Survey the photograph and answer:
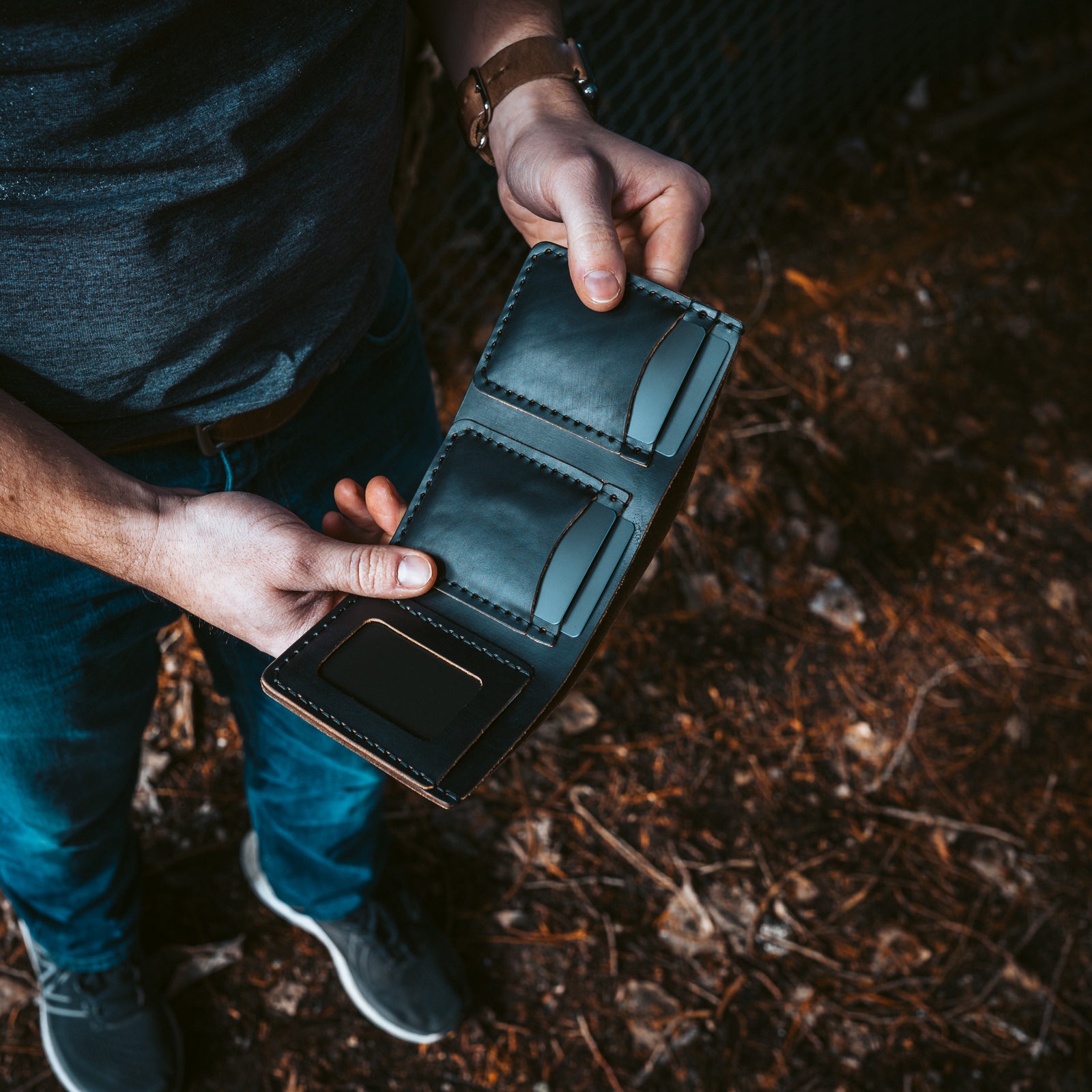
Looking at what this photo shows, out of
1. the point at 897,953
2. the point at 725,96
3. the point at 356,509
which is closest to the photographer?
the point at 356,509

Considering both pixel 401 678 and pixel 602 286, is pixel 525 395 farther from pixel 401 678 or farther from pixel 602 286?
pixel 401 678

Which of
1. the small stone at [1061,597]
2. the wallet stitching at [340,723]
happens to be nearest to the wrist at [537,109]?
the wallet stitching at [340,723]

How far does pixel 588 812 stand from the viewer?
6.84 feet

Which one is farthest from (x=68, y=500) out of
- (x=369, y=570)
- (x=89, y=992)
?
(x=89, y=992)

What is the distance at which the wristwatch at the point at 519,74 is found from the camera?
1246mm

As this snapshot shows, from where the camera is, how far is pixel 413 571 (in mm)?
1092

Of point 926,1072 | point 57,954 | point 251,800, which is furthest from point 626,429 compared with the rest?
point 926,1072

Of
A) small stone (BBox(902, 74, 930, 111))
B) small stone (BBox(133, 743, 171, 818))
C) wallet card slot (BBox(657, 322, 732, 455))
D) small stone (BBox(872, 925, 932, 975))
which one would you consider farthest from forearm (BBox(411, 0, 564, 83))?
small stone (BBox(902, 74, 930, 111))

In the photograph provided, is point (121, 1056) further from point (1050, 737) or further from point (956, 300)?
point (956, 300)

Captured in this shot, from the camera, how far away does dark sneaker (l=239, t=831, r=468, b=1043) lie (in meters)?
1.80

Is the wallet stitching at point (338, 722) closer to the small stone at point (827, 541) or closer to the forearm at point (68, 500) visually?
the forearm at point (68, 500)

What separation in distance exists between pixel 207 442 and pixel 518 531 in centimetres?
42

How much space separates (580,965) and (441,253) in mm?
1956

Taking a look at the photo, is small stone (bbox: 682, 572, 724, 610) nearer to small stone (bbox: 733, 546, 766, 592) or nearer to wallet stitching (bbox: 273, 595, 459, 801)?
small stone (bbox: 733, 546, 766, 592)
